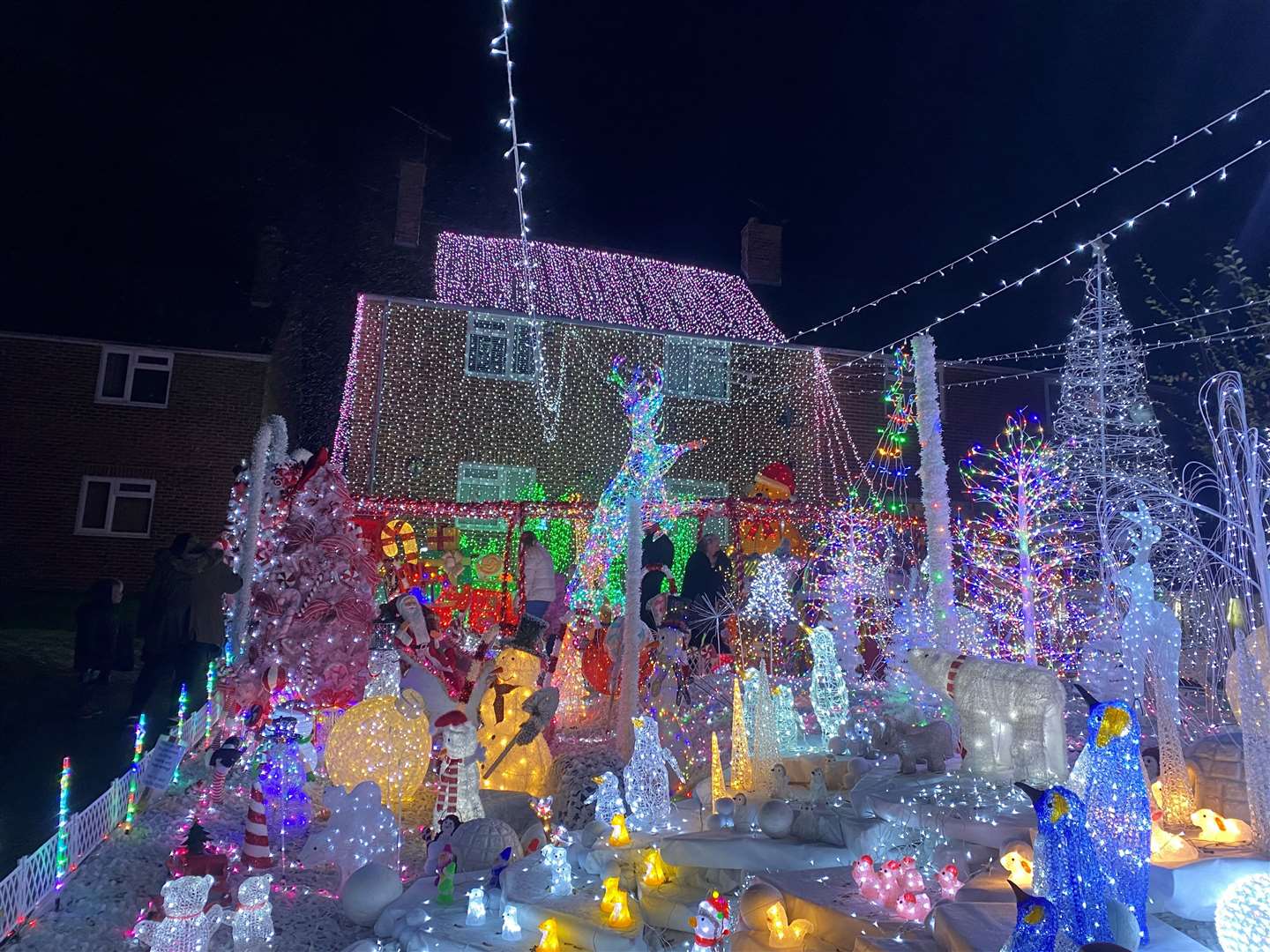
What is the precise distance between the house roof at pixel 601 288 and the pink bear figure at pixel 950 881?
13599 millimetres

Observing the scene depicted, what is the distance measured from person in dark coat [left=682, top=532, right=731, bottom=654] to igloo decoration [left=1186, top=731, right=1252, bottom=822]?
18.7ft

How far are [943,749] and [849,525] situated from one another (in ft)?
25.0

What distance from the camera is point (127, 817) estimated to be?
538 cm

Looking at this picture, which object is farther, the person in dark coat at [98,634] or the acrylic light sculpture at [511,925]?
the person in dark coat at [98,634]

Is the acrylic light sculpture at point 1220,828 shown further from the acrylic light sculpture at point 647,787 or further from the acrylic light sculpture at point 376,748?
the acrylic light sculpture at point 376,748

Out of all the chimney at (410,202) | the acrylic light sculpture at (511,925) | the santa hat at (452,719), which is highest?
the chimney at (410,202)

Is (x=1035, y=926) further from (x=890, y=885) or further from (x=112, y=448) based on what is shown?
(x=112, y=448)

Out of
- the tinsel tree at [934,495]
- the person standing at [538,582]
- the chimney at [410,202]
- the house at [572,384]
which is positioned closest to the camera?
the tinsel tree at [934,495]

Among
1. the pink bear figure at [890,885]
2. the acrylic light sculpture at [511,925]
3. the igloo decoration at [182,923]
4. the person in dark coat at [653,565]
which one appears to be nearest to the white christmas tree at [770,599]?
the person in dark coat at [653,565]

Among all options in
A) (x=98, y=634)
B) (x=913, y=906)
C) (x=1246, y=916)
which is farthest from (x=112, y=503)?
(x=1246, y=916)

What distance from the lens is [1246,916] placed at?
296cm

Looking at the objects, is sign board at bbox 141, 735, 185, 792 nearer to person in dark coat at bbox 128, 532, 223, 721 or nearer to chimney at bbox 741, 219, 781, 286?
person in dark coat at bbox 128, 532, 223, 721

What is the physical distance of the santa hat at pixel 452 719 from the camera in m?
5.77

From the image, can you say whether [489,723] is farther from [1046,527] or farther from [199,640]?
[1046,527]
